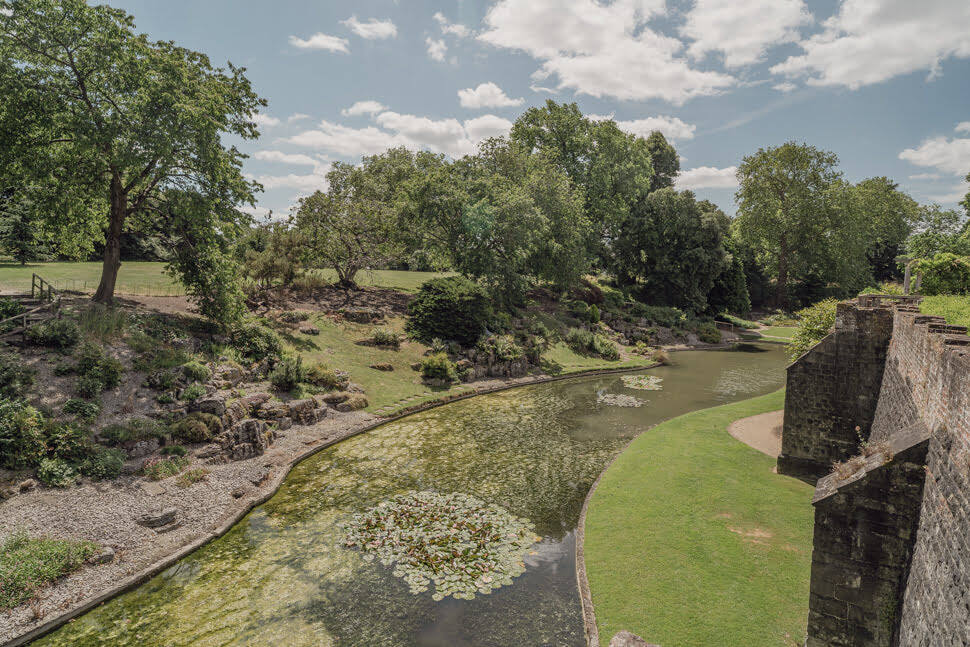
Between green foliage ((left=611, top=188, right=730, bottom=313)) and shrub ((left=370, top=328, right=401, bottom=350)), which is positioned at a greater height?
green foliage ((left=611, top=188, right=730, bottom=313))

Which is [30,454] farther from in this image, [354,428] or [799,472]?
[799,472]

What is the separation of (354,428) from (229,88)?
18017mm

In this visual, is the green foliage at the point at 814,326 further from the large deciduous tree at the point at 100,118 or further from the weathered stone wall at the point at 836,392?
the large deciduous tree at the point at 100,118

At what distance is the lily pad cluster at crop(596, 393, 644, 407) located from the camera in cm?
2588

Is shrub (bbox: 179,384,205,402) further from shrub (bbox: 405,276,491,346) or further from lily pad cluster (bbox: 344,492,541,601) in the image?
shrub (bbox: 405,276,491,346)

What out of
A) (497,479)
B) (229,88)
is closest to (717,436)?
(497,479)

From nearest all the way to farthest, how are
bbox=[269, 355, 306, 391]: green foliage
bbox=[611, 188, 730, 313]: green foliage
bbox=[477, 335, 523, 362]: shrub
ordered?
bbox=[269, 355, 306, 391]: green foliage < bbox=[477, 335, 523, 362]: shrub < bbox=[611, 188, 730, 313]: green foliage

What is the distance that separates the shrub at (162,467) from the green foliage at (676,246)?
164ft

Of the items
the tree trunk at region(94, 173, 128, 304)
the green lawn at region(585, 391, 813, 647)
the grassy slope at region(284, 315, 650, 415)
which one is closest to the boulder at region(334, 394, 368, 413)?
the grassy slope at region(284, 315, 650, 415)

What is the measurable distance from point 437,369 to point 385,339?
5.10 meters

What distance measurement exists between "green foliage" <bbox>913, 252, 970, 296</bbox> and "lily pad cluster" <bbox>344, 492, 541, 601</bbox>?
72.1 feet

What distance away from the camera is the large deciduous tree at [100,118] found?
17.8 m

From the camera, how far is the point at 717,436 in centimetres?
1934

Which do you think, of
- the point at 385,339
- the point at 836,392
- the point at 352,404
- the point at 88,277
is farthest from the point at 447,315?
the point at 88,277
